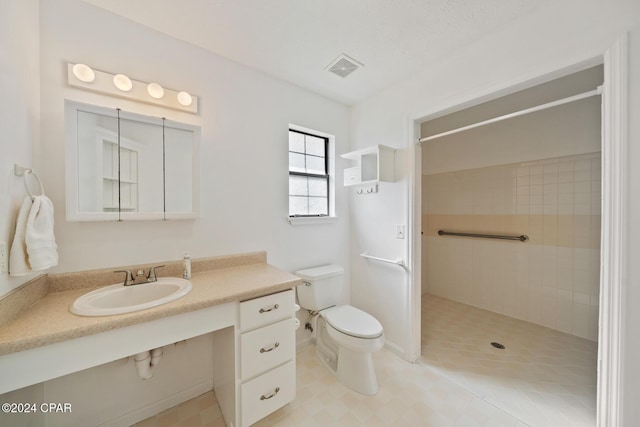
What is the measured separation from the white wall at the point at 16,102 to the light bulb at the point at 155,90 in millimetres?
456

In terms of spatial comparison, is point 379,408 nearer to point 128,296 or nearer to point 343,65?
point 128,296

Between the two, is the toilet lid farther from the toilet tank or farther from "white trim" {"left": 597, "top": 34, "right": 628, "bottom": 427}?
"white trim" {"left": 597, "top": 34, "right": 628, "bottom": 427}

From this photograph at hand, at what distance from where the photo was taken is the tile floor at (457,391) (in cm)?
136

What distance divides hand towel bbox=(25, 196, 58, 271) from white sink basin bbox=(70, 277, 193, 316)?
0.22 metres

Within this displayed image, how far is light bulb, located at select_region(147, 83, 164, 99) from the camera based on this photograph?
1370 millimetres

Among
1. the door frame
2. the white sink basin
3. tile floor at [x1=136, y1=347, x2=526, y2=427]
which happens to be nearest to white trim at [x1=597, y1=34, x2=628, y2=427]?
the door frame

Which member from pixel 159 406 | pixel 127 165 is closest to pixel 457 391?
pixel 159 406

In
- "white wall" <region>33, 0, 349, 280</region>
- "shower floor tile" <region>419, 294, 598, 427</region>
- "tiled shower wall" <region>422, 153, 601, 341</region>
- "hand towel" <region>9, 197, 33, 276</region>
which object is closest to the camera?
"hand towel" <region>9, 197, 33, 276</region>

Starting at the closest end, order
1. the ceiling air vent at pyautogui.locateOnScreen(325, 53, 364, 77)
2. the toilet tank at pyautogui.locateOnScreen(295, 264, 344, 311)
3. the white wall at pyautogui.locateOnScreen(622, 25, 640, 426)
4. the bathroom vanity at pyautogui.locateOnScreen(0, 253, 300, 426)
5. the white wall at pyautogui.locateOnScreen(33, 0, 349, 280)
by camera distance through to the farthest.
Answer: the bathroom vanity at pyautogui.locateOnScreen(0, 253, 300, 426)
the white wall at pyautogui.locateOnScreen(622, 25, 640, 426)
the white wall at pyautogui.locateOnScreen(33, 0, 349, 280)
the ceiling air vent at pyautogui.locateOnScreen(325, 53, 364, 77)
the toilet tank at pyautogui.locateOnScreen(295, 264, 344, 311)

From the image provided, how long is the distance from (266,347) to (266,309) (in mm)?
222

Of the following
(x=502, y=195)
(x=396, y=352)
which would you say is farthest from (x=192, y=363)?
(x=502, y=195)

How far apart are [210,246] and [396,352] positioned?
1.85 m

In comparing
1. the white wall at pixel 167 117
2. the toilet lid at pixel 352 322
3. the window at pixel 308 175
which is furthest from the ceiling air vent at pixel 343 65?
the toilet lid at pixel 352 322

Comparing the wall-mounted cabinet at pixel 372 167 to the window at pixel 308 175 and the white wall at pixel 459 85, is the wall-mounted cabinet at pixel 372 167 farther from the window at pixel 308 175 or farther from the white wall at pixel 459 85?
the window at pixel 308 175
